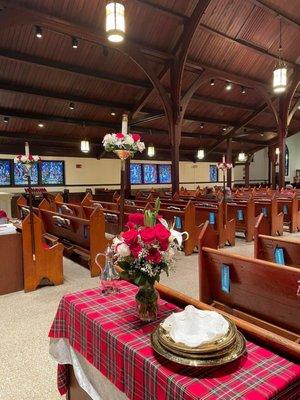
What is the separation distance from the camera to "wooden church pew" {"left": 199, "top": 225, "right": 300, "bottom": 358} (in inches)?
69.1

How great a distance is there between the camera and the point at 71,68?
7430 mm

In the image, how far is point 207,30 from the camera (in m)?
7.23

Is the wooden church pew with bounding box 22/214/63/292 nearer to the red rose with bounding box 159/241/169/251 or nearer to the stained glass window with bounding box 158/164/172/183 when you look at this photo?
the red rose with bounding box 159/241/169/251

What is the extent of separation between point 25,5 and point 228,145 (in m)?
9.84

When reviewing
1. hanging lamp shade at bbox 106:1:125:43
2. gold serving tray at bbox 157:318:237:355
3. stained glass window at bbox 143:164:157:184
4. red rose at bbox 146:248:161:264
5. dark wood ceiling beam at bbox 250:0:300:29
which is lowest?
gold serving tray at bbox 157:318:237:355

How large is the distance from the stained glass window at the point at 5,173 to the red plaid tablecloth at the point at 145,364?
377 inches

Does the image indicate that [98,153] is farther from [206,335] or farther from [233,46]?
[206,335]

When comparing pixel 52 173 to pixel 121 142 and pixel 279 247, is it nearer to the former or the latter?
pixel 121 142

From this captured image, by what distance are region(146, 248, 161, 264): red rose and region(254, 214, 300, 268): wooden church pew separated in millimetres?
1634

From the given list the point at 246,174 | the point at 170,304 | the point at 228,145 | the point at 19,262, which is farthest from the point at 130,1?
the point at 246,174

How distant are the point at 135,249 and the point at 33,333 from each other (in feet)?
6.45

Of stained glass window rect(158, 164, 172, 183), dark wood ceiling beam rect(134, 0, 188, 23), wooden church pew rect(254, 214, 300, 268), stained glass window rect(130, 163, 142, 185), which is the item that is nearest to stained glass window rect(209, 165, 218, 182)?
stained glass window rect(158, 164, 172, 183)

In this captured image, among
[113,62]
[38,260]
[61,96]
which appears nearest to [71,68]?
[113,62]

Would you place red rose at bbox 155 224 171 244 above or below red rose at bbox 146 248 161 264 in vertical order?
above
